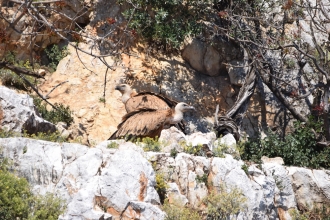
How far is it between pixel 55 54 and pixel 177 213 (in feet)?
25.7

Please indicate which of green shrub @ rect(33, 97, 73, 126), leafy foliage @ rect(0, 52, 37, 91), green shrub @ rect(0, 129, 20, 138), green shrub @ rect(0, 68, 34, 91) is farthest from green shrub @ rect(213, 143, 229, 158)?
green shrub @ rect(0, 68, 34, 91)

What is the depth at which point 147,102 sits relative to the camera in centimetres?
1689

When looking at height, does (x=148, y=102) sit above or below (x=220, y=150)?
above

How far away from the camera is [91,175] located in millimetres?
13281

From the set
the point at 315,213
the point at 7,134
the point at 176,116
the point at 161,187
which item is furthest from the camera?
the point at 176,116

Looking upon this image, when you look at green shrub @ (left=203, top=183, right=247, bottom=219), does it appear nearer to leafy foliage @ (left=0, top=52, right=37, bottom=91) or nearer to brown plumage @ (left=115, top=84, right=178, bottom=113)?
brown plumage @ (left=115, top=84, right=178, bottom=113)

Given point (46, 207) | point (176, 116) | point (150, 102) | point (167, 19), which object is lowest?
point (46, 207)

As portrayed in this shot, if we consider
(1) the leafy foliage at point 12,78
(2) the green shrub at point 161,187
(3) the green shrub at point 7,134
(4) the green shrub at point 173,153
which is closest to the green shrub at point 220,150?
(4) the green shrub at point 173,153

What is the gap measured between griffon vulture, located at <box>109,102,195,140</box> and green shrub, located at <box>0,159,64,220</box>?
138 inches

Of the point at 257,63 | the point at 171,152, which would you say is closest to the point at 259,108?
the point at 257,63

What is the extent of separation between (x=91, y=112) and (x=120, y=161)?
5134mm

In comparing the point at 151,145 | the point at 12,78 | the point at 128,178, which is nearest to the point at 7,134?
the point at 128,178

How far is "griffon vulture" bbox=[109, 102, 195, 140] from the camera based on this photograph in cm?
1600

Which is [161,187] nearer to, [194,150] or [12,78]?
[194,150]
